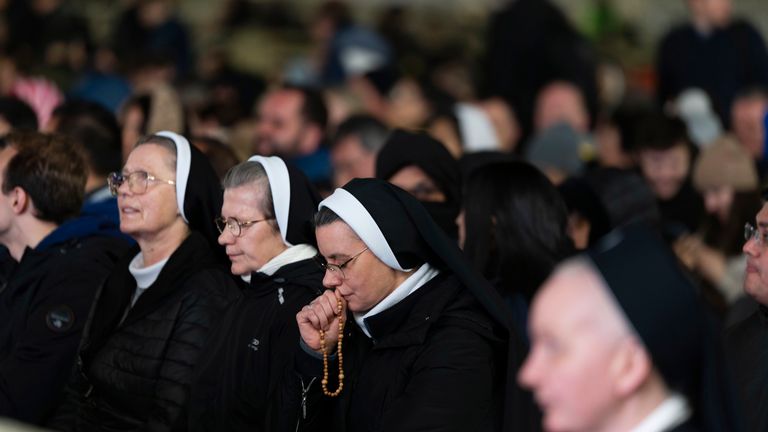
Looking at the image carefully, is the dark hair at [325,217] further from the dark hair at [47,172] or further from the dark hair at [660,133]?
the dark hair at [660,133]

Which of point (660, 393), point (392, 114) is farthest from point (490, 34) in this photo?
point (660, 393)

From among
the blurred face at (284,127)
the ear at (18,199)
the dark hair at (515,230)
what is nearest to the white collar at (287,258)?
the dark hair at (515,230)

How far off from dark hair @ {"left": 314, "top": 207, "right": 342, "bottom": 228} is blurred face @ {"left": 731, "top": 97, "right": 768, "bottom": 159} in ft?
20.3

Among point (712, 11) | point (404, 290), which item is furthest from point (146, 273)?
point (712, 11)

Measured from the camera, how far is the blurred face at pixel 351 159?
8.10 meters

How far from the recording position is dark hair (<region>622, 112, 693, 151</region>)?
28.1 ft

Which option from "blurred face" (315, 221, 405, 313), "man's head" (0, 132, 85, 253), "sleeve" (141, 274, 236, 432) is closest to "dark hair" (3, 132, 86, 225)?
"man's head" (0, 132, 85, 253)

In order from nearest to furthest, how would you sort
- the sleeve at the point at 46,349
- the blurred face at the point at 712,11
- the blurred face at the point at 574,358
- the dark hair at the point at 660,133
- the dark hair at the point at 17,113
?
the blurred face at the point at 574,358
the sleeve at the point at 46,349
the dark hair at the point at 17,113
the dark hair at the point at 660,133
the blurred face at the point at 712,11

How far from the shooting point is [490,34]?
1236 cm

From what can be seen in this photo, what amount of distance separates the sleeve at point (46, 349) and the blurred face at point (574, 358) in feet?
10.6

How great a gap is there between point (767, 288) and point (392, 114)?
6.36 metres

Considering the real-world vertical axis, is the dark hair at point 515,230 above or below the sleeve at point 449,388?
above

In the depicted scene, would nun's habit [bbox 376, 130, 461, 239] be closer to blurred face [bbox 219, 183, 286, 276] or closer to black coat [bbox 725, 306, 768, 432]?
blurred face [bbox 219, 183, 286, 276]

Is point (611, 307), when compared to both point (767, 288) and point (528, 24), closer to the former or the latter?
point (767, 288)
